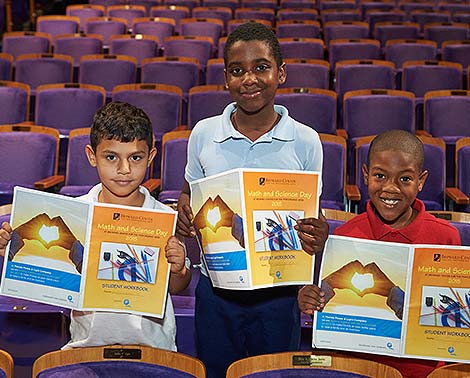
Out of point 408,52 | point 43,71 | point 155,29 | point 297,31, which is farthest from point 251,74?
point 155,29

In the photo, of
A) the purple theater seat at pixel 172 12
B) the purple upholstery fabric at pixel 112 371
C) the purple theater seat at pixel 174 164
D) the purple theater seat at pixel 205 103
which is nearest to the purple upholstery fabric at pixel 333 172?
the purple theater seat at pixel 174 164

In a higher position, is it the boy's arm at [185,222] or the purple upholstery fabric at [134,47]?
the purple upholstery fabric at [134,47]

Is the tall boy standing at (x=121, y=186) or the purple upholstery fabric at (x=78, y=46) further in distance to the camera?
the purple upholstery fabric at (x=78, y=46)

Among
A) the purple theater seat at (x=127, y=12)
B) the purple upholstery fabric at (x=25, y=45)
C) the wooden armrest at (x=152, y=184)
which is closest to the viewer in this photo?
the wooden armrest at (x=152, y=184)

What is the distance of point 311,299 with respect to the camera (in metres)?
1.38

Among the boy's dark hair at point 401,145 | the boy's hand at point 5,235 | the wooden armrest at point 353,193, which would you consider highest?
the boy's dark hair at point 401,145

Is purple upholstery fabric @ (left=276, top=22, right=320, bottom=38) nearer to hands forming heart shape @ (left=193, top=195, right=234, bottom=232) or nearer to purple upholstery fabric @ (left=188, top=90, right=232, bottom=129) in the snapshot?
purple upholstery fabric @ (left=188, top=90, right=232, bottom=129)

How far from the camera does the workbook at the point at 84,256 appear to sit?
1.36m

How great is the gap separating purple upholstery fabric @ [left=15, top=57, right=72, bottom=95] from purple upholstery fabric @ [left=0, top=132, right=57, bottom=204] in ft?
4.02

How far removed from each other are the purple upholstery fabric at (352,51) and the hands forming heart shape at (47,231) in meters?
3.31

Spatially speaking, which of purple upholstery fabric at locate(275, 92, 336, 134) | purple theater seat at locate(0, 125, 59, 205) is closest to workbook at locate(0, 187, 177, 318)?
purple theater seat at locate(0, 125, 59, 205)

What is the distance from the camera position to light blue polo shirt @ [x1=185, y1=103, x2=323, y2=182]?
1484 millimetres

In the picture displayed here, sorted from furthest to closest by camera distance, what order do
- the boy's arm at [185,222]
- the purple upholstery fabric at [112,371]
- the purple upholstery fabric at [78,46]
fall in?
the purple upholstery fabric at [78,46] < the boy's arm at [185,222] < the purple upholstery fabric at [112,371]

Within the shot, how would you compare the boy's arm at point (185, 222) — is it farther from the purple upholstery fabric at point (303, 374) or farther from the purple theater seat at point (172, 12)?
the purple theater seat at point (172, 12)
